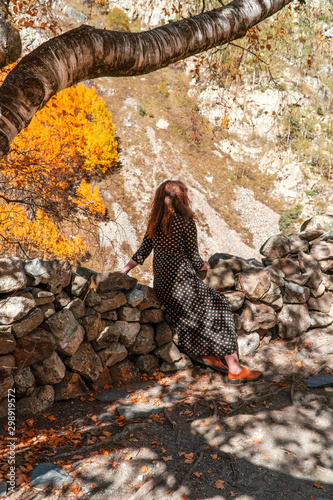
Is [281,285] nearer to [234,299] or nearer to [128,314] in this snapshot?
[234,299]

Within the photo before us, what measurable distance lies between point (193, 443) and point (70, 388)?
→ 99 centimetres

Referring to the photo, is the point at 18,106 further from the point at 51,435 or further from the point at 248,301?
the point at 248,301

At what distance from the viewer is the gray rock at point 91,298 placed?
8.68 feet

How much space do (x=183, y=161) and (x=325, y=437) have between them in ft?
83.3

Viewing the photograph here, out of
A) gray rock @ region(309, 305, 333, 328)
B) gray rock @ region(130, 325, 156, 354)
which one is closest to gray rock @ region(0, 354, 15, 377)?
gray rock @ region(130, 325, 156, 354)

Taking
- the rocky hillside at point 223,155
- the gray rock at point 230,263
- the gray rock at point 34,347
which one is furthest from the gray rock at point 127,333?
the rocky hillside at point 223,155

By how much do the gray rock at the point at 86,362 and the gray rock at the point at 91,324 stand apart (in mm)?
77

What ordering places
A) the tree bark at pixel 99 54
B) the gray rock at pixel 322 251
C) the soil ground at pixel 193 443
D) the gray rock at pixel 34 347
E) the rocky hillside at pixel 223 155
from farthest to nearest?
the rocky hillside at pixel 223 155
the gray rock at pixel 322 251
the gray rock at pixel 34 347
the soil ground at pixel 193 443
the tree bark at pixel 99 54

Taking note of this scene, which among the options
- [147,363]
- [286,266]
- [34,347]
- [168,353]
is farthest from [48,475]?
[286,266]

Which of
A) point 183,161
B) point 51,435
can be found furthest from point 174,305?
point 183,161

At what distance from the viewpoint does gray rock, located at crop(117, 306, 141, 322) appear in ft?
9.30

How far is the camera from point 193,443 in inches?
79.9

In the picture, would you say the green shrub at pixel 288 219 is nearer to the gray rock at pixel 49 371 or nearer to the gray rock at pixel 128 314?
the gray rock at pixel 128 314

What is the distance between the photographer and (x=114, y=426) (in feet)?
7.20
